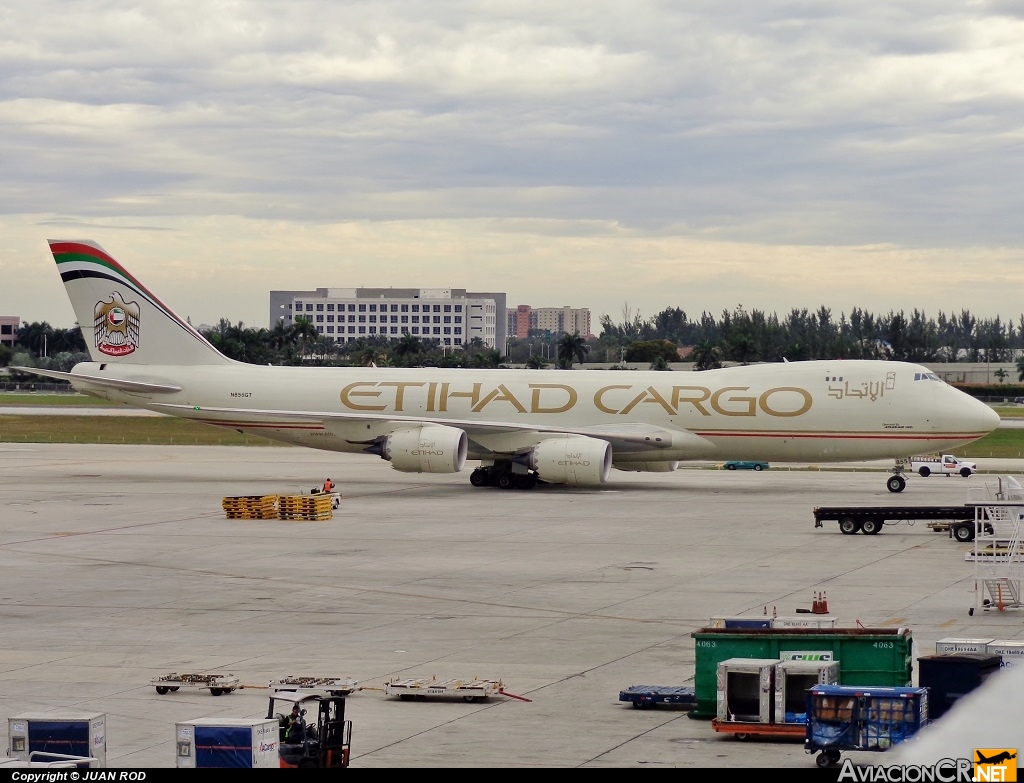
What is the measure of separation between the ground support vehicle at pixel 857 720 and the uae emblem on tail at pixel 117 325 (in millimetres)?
43535

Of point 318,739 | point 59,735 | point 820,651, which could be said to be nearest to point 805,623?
point 820,651

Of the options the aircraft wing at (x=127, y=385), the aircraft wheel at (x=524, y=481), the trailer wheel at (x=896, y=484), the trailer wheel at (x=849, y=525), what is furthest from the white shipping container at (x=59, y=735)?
the aircraft wing at (x=127, y=385)

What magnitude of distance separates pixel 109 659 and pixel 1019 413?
10125cm

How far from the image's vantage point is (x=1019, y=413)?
357 ft

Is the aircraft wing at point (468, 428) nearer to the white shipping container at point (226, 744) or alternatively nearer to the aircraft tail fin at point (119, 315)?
the aircraft tail fin at point (119, 315)

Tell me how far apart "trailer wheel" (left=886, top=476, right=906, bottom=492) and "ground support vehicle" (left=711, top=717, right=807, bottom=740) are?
3388 centimetres

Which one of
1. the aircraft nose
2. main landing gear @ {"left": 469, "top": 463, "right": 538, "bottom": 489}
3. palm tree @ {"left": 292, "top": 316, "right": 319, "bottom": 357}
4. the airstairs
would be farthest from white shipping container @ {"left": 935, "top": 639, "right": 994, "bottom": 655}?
palm tree @ {"left": 292, "top": 316, "right": 319, "bottom": 357}

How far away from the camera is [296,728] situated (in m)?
13.5

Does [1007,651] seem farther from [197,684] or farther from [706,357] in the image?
[706,357]

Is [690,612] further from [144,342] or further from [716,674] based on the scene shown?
[144,342]

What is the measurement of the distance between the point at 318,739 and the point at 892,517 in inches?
973

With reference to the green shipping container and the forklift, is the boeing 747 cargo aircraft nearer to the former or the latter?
the green shipping container

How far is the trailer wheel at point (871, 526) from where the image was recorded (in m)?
35.9

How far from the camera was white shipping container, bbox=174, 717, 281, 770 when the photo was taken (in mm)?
12406
